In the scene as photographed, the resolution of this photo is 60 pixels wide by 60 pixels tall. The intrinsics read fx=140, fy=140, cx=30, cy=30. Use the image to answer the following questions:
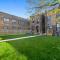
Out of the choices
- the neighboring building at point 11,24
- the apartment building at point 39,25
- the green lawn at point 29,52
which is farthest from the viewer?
the apartment building at point 39,25

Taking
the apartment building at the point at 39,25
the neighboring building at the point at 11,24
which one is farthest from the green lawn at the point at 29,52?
the neighboring building at the point at 11,24

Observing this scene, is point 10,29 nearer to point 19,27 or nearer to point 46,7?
point 19,27

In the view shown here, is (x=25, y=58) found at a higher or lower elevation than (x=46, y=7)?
lower

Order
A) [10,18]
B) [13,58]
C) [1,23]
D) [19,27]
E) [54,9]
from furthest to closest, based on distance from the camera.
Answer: [19,27] → [10,18] → [1,23] → [54,9] → [13,58]

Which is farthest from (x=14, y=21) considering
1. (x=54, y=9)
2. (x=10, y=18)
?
(x=54, y=9)

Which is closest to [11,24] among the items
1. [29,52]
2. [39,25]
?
[39,25]

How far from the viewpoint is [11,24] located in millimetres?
43250

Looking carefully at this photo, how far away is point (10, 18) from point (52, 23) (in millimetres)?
13738

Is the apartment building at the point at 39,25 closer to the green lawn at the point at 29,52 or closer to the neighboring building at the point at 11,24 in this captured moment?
the neighboring building at the point at 11,24

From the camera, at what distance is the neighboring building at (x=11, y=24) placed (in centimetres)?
4022

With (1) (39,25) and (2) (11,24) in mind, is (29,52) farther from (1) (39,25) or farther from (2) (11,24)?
(2) (11,24)

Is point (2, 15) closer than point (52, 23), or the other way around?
point (52, 23)

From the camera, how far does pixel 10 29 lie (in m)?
42.4

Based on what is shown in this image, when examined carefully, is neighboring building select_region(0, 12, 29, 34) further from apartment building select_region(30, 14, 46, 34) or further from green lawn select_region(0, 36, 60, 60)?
green lawn select_region(0, 36, 60, 60)
